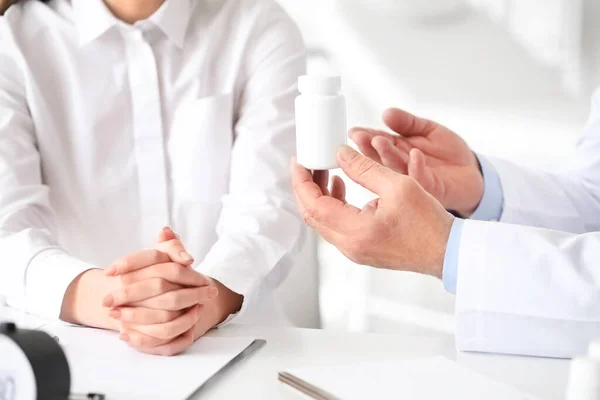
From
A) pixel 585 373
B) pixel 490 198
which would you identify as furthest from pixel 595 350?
pixel 490 198

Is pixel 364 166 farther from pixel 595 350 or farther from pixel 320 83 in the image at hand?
pixel 595 350

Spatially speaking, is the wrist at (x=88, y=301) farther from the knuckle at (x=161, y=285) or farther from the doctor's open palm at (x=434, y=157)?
the doctor's open palm at (x=434, y=157)

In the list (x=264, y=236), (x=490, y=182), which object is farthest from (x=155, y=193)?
(x=490, y=182)

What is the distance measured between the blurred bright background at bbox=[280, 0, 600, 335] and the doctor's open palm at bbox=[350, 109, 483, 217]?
2.48ft

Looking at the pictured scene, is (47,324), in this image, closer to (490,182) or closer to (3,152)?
(3,152)

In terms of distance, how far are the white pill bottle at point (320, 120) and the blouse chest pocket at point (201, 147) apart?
460 millimetres

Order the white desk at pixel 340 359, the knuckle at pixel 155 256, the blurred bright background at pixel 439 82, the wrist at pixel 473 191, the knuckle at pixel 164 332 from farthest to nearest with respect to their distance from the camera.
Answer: the blurred bright background at pixel 439 82
the wrist at pixel 473 191
the knuckle at pixel 155 256
the knuckle at pixel 164 332
the white desk at pixel 340 359

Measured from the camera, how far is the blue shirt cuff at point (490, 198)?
1.22 m

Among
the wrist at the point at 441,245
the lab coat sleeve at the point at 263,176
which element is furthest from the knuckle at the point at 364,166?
the lab coat sleeve at the point at 263,176

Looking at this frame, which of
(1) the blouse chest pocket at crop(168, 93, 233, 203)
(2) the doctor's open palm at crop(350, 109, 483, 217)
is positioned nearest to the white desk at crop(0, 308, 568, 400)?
(2) the doctor's open palm at crop(350, 109, 483, 217)

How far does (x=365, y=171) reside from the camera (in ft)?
2.76

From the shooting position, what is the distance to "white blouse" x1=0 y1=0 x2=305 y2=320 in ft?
4.18

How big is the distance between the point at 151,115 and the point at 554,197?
0.76m

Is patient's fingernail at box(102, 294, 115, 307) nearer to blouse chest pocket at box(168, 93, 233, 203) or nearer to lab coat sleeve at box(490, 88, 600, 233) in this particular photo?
blouse chest pocket at box(168, 93, 233, 203)
